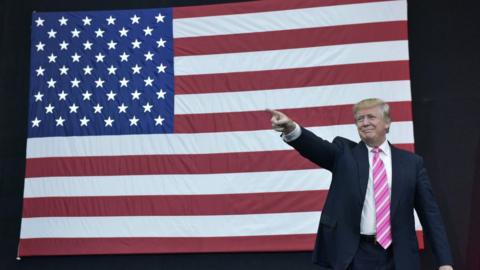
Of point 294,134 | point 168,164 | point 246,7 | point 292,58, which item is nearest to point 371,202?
point 294,134

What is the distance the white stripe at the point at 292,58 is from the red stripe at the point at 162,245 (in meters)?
1.22

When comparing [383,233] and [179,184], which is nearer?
[383,233]

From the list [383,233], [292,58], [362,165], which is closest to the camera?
[383,233]

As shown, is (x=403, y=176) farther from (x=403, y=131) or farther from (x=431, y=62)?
(x=431, y=62)

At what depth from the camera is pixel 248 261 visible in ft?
13.0

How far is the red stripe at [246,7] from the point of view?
4.05m

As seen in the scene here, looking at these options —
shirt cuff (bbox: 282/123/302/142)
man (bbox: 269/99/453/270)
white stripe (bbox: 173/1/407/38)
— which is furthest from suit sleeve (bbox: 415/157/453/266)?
white stripe (bbox: 173/1/407/38)

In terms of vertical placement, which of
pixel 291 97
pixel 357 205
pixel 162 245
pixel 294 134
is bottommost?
pixel 162 245

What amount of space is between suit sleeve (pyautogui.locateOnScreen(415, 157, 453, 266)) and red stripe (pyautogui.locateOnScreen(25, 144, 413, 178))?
154 centimetres

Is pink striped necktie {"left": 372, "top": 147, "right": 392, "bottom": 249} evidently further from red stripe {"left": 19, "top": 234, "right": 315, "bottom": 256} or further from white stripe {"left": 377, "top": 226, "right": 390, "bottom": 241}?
red stripe {"left": 19, "top": 234, "right": 315, "bottom": 256}

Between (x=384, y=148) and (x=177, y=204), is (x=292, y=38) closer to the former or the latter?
(x=177, y=204)

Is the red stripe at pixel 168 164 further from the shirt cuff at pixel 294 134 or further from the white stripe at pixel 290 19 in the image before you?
the shirt cuff at pixel 294 134

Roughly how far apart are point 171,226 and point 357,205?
6.55ft

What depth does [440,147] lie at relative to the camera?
3.90 meters
